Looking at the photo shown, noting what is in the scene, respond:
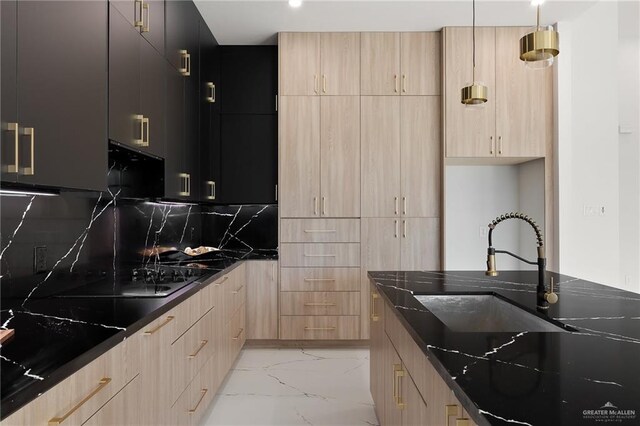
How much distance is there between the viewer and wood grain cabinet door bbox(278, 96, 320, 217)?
151 inches

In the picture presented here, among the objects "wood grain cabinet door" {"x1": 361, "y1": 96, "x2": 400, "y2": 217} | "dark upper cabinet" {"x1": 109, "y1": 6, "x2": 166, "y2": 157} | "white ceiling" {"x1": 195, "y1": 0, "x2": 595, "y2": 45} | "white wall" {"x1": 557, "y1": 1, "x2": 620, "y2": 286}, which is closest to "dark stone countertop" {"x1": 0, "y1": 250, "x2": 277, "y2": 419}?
"dark upper cabinet" {"x1": 109, "y1": 6, "x2": 166, "y2": 157}

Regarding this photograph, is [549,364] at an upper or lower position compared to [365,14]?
lower

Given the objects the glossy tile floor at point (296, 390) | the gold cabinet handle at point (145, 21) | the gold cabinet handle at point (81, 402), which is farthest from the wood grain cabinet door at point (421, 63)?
the gold cabinet handle at point (81, 402)

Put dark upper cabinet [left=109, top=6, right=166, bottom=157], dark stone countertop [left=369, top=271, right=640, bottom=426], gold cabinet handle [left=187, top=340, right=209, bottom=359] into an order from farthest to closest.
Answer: gold cabinet handle [left=187, top=340, right=209, bottom=359] < dark upper cabinet [left=109, top=6, right=166, bottom=157] < dark stone countertop [left=369, top=271, right=640, bottom=426]

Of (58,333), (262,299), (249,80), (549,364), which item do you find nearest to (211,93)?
(249,80)

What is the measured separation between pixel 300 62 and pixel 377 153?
1099 millimetres

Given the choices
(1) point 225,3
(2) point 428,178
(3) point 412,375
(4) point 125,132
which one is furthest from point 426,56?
(3) point 412,375

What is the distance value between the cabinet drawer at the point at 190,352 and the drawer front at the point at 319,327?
1280 millimetres

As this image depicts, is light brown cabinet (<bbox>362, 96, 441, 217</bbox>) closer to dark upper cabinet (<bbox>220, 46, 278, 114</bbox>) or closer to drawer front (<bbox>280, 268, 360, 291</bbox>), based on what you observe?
drawer front (<bbox>280, 268, 360, 291</bbox>)

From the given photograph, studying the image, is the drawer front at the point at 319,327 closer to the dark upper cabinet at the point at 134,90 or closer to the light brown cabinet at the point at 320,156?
the light brown cabinet at the point at 320,156

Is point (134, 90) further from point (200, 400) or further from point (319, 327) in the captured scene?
point (319, 327)

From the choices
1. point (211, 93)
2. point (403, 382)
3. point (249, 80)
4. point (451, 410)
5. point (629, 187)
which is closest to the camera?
point (451, 410)

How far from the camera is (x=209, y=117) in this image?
379cm

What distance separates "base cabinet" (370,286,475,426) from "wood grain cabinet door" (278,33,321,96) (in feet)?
6.92
